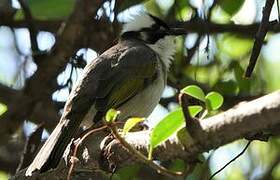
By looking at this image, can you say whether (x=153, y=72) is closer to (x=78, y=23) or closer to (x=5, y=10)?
(x=78, y=23)

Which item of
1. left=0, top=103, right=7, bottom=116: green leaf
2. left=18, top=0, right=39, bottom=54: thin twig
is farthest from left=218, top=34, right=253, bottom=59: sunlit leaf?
left=0, top=103, right=7, bottom=116: green leaf

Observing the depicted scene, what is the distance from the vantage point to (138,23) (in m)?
5.43

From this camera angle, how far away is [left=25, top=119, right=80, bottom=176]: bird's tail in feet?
10.5

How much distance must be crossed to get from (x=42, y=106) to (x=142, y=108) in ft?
2.43

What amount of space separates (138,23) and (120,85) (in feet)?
3.64

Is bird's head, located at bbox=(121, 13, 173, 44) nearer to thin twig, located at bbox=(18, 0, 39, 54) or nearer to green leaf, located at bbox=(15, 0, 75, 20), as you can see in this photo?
green leaf, located at bbox=(15, 0, 75, 20)

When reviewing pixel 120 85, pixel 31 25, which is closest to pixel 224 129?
pixel 120 85

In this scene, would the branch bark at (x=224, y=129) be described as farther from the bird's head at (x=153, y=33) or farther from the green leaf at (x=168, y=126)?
the bird's head at (x=153, y=33)

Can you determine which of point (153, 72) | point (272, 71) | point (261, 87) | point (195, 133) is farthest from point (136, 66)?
point (195, 133)

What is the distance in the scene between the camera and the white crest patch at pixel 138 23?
5402mm

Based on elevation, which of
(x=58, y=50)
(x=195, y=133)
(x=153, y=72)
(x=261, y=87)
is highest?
(x=195, y=133)

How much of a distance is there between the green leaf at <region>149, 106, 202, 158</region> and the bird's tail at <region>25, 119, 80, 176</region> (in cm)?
103

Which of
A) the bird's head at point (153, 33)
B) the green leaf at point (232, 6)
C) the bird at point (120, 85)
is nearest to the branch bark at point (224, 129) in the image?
the bird at point (120, 85)

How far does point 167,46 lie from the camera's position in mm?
5125
